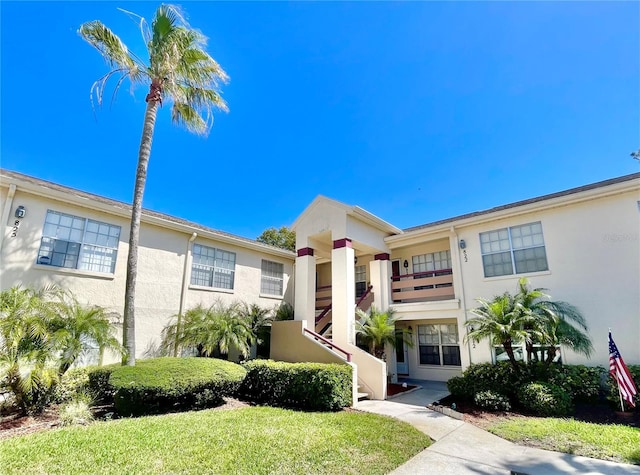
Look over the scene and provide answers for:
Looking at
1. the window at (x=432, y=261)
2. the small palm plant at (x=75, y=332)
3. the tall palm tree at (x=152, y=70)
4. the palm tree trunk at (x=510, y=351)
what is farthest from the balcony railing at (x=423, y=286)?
the small palm plant at (x=75, y=332)

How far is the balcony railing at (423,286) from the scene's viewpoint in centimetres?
Answer: 1436

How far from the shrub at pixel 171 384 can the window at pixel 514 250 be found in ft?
32.3

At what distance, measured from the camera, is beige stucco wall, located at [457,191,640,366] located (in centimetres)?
977

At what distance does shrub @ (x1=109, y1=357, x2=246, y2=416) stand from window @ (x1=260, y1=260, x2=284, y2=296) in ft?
21.6

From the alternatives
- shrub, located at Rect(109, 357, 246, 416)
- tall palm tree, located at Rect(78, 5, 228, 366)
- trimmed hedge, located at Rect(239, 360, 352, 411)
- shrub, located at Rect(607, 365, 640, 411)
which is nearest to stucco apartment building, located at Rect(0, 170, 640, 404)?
shrub, located at Rect(607, 365, 640, 411)

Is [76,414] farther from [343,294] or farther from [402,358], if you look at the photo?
[402,358]

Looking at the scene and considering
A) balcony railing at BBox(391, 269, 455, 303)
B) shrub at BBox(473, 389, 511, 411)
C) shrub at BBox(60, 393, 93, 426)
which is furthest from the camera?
balcony railing at BBox(391, 269, 455, 303)

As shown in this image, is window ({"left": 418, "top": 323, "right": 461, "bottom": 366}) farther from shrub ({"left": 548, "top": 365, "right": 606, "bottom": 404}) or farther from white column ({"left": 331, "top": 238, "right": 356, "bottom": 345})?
shrub ({"left": 548, "top": 365, "right": 606, "bottom": 404})

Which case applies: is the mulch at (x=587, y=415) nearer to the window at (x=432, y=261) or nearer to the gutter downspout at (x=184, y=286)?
the window at (x=432, y=261)

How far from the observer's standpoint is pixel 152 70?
1086cm

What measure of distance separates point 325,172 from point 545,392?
45.5 ft

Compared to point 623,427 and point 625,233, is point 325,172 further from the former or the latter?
point 623,427

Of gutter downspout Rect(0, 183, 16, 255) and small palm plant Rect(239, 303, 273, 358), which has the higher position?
gutter downspout Rect(0, 183, 16, 255)

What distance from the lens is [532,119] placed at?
1175cm
